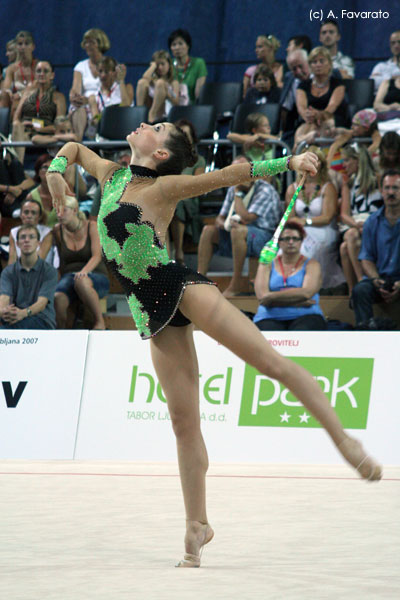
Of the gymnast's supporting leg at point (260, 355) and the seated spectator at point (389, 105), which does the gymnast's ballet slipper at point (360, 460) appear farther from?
the seated spectator at point (389, 105)

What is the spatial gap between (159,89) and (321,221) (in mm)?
2549

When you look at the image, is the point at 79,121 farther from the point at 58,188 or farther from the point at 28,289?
the point at 58,188

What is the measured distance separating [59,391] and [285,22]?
684 centimetres

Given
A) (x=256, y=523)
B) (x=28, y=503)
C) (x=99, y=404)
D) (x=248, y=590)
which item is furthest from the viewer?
(x=99, y=404)

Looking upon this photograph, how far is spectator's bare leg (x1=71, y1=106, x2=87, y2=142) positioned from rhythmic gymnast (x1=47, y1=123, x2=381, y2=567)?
5890 millimetres

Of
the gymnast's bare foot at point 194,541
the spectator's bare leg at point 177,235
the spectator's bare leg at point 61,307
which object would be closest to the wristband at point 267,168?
the gymnast's bare foot at point 194,541

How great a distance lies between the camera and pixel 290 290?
6695mm

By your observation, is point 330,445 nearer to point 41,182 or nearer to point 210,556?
point 210,556

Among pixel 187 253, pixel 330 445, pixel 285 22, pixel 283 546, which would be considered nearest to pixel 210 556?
pixel 283 546

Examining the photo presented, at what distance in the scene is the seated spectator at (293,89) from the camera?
28.1 ft

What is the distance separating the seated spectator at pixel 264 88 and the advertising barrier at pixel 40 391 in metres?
3.72

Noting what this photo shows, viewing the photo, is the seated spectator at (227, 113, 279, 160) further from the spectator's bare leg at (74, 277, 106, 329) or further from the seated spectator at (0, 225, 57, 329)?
the seated spectator at (0, 225, 57, 329)

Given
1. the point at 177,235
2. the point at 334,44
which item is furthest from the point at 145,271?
the point at 334,44

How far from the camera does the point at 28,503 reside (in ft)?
14.0
